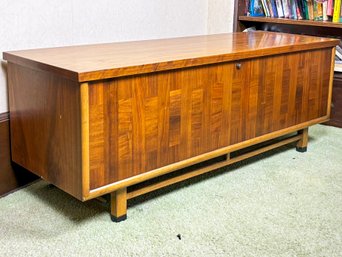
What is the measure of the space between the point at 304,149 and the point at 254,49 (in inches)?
24.4

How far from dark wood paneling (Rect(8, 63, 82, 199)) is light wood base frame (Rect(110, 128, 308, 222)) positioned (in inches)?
6.3

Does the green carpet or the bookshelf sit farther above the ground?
the bookshelf

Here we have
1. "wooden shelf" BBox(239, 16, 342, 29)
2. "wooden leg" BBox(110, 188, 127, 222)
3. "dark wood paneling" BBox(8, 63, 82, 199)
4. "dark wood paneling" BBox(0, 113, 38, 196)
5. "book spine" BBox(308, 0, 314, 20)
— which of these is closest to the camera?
"dark wood paneling" BBox(8, 63, 82, 199)

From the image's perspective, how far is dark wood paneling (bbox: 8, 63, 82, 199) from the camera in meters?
1.37

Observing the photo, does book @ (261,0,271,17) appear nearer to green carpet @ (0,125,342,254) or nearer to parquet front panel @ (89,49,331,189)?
parquet front panel @ (89,49,331,189)

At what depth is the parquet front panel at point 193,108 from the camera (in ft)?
4.61

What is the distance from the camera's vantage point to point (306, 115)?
2088 millimetres

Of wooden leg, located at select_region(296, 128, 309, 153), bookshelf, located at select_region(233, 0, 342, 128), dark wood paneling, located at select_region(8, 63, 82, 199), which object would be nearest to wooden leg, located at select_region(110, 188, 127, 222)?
dark wood paneling, located at select_region(8, 63, 82, 199)

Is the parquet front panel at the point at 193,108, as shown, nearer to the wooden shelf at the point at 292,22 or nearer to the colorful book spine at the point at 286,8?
the wooden shelf at the point at 292,22

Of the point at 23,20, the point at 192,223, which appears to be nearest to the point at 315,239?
the point at 192,223

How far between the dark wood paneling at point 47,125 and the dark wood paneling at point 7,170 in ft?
0.10

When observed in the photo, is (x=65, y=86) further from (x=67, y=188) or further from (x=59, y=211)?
(x=59, y=211)

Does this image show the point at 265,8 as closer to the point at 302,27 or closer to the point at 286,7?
the point at 286,7

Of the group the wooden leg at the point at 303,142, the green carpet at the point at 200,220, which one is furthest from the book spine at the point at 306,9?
the green carpet at the point at 200,220
